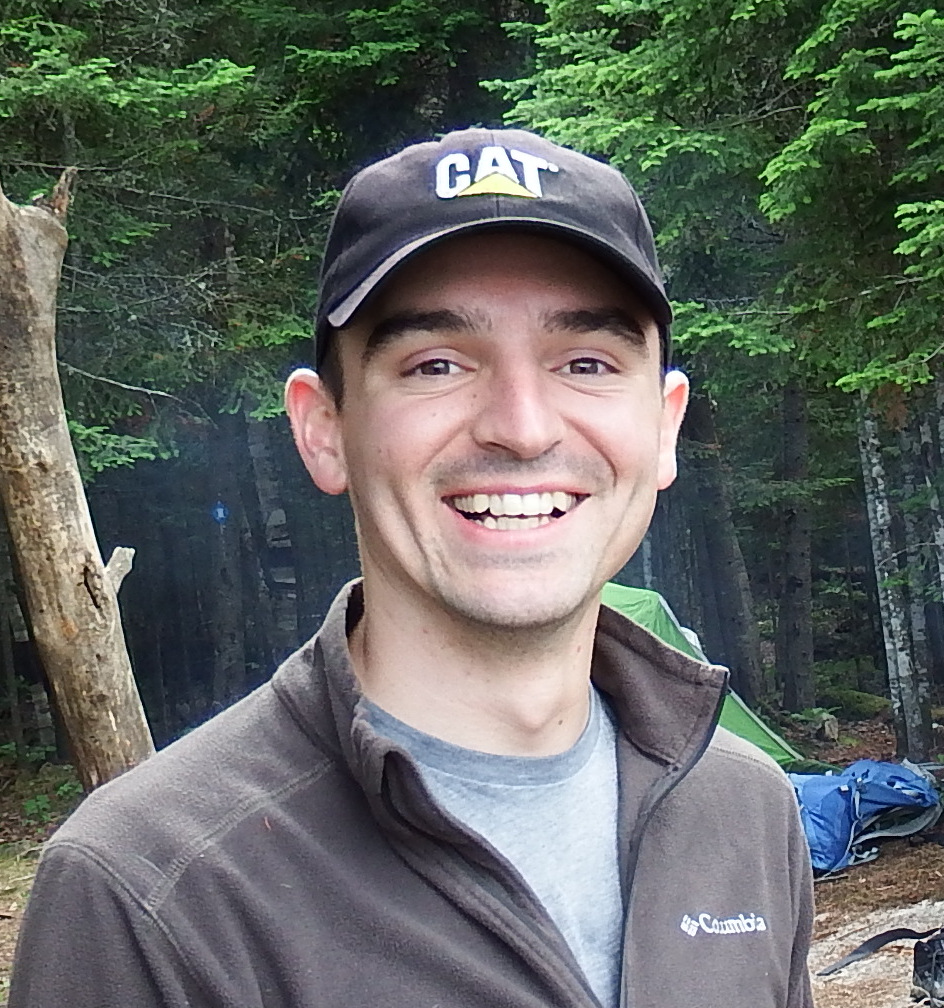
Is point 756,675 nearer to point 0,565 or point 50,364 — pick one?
point 0,565

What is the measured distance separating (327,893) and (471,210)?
2.41 ft

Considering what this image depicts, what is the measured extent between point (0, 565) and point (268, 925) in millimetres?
12225

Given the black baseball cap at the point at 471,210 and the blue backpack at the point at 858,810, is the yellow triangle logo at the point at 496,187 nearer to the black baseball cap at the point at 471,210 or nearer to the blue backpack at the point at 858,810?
the black baseball cap at the point at 471,210

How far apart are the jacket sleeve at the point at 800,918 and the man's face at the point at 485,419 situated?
21.7 inches

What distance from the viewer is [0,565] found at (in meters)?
12.4

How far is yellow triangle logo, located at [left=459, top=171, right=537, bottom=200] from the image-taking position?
1.32 m

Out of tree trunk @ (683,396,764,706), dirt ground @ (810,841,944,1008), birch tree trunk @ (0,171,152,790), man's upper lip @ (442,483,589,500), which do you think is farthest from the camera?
tree trunk @ (683,396,764,706)

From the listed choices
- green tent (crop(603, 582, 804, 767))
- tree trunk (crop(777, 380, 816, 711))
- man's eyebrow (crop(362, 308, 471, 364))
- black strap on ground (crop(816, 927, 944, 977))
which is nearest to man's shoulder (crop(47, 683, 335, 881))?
man's eyebrow (crop(362, 308, 471, 364))

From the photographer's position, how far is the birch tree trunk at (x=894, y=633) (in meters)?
10.9

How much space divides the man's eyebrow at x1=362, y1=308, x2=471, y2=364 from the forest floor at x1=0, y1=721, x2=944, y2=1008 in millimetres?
3971

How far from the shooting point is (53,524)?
4445 millimetres

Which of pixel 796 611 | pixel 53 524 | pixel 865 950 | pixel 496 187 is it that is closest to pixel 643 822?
pixel 496 187

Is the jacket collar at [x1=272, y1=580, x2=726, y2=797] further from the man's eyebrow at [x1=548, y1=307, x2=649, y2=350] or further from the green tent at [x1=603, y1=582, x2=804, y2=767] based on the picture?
the green tent at [x1=603, y1=582, x2=804, y2=767]

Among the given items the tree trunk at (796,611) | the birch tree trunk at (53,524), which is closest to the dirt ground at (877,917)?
the birch tree trunk at (53,524)
